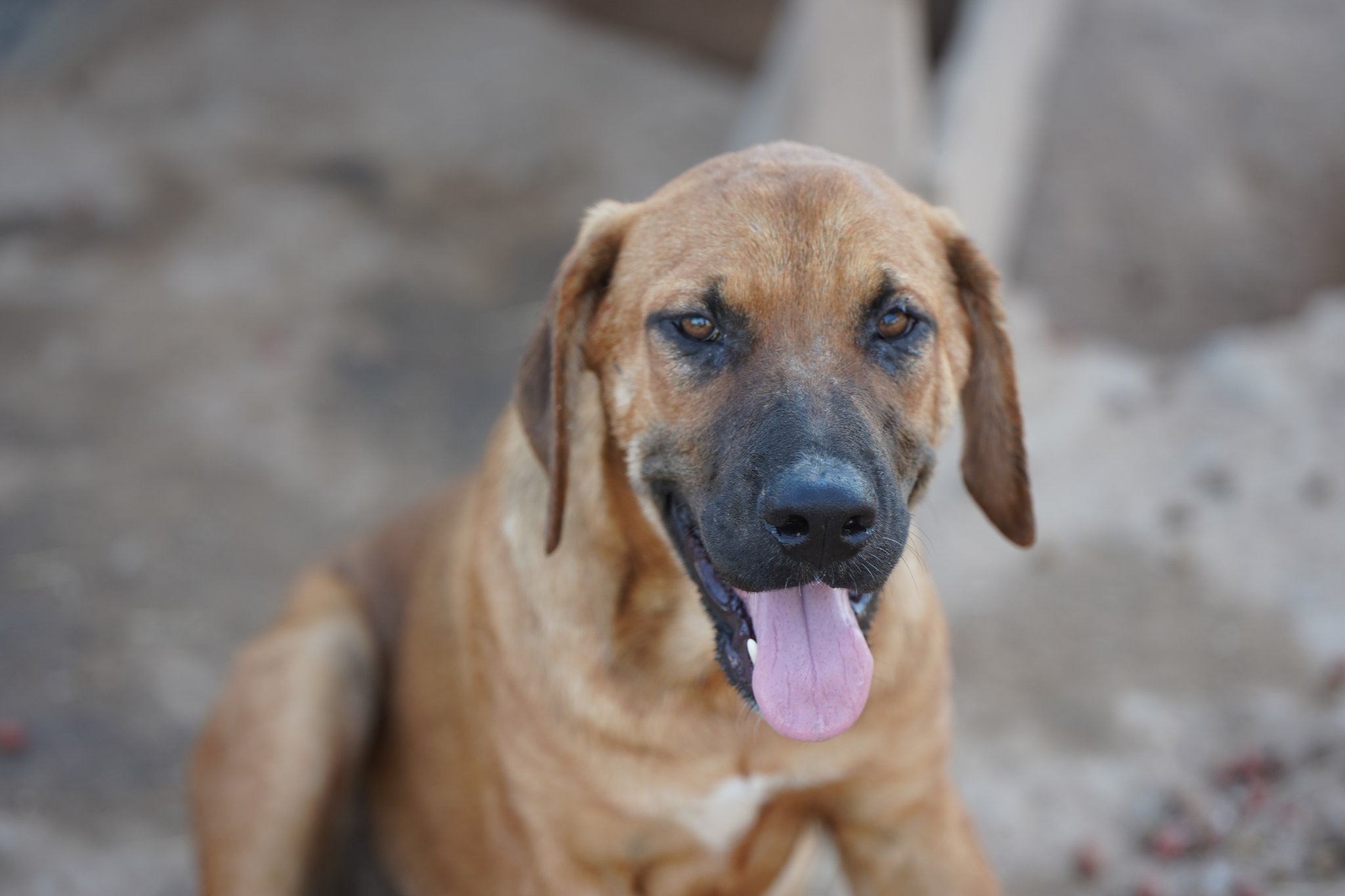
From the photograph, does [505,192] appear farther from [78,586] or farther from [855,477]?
[855,477]

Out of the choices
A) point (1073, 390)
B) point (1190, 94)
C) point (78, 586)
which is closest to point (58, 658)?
point (78, 586)

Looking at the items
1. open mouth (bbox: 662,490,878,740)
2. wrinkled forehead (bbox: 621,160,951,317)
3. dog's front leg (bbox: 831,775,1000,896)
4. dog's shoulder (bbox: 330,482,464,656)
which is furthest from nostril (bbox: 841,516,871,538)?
dog's shoulder (bbox: 330,482,464,656)

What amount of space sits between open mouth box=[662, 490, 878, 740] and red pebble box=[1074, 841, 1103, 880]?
203 centimetres

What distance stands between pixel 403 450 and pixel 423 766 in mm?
3083

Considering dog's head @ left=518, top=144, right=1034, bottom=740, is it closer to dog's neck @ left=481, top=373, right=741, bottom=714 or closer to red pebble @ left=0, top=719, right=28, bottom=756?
dog's neck @ left=481, top=373, right=741, bottom=714

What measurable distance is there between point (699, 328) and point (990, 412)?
0.84 metres

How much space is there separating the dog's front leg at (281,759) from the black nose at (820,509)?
179 cm

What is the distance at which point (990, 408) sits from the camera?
3.17 meters

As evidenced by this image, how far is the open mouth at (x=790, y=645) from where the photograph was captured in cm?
270

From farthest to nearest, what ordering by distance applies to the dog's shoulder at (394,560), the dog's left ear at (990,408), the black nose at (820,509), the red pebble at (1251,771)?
the red pebble at (1251,771), the dog's shoulder at (394,560), the dog's left ear at (990,408), the black nose at (820,509)

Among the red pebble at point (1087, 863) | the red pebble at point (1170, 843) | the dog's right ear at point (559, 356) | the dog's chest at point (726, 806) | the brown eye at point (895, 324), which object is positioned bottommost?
the red pebble at point (1087, 863)

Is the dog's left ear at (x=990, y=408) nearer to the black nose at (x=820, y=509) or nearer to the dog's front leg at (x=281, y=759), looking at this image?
the black nose at (x=820, y=509)

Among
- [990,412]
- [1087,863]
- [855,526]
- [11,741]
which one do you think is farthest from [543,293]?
[855,526]

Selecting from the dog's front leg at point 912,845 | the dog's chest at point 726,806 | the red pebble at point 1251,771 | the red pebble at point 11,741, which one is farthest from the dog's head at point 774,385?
the red pebble at point 11,741
